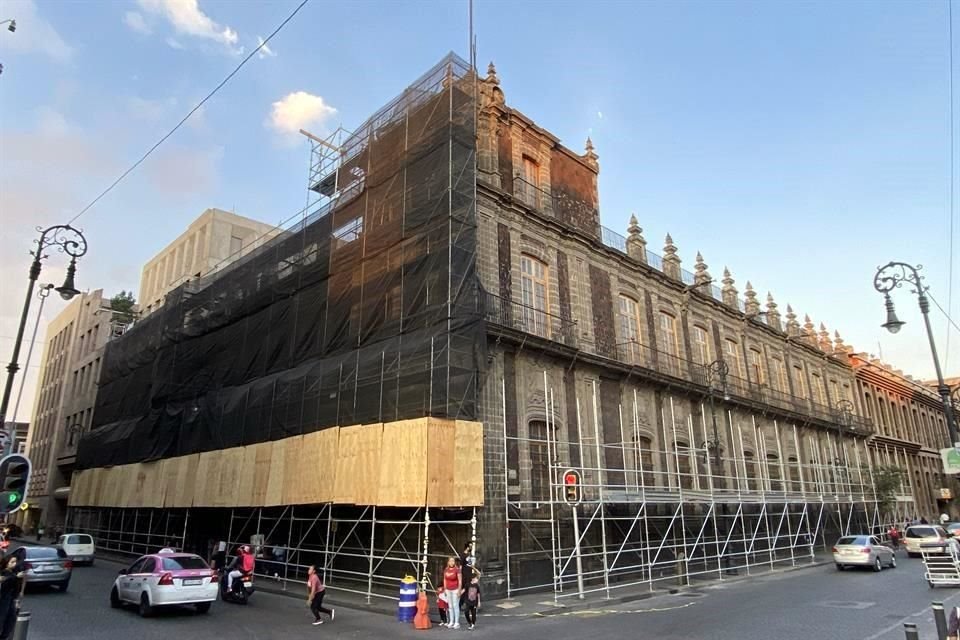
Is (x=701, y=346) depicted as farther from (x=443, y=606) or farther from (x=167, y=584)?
(x=167, y=584)

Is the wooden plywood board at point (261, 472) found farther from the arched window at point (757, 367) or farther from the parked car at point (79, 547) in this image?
the arched window at point (757, 367)

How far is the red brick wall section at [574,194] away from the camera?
915 inches

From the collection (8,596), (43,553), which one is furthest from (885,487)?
(8,596)

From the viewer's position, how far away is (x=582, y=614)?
13344mm

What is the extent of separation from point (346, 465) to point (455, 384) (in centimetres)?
369

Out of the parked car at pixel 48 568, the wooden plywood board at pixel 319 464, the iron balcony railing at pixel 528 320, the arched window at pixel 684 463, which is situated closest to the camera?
the parked car at pixel 48 568

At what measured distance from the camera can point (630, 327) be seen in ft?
79.6

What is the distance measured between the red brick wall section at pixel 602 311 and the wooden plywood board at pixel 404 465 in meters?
9.75

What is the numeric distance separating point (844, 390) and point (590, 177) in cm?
3007

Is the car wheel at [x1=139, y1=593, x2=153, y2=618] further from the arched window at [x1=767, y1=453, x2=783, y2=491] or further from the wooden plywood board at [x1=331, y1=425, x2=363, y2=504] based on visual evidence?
the arched window at [x1=767, y1=453, x2=783, y2=491]

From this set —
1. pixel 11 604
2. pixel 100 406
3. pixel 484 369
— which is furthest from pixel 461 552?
pixel 100 406

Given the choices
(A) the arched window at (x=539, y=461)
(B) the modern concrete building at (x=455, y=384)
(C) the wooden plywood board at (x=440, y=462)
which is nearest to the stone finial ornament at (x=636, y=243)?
(B) the modern concrete building at (x=455, y=384)

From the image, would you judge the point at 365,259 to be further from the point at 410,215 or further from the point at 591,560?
the point at 591,560

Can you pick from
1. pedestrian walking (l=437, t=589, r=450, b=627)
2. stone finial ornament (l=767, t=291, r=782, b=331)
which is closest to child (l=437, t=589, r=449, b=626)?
pedestrian walking (l=437, t=589, r=450, b=627)
